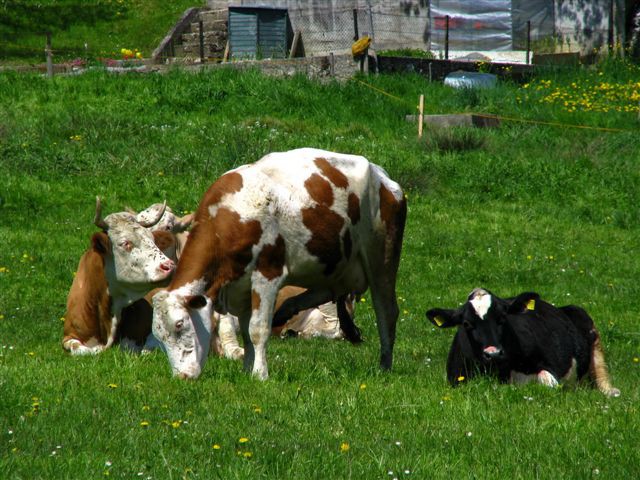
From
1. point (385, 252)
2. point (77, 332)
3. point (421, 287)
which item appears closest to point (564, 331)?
point (385, 252)

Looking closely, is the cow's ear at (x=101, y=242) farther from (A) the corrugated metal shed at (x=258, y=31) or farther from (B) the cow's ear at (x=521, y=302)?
(A) the corrugated metal shed at (x=258, y=31)

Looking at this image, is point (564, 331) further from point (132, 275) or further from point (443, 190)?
point (443, 190)

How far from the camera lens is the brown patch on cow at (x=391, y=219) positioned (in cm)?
1023

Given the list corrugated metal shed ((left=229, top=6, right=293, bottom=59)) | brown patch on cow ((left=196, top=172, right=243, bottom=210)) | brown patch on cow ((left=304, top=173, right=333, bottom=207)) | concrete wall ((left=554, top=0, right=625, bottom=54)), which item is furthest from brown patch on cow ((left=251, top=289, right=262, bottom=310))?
concrete wall ((left=554, top=0, right=625, bottom=54))

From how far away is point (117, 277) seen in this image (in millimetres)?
10633

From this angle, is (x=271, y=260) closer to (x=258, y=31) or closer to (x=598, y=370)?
(x=598, y=370)

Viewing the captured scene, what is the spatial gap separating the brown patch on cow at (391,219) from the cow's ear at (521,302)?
1.26 m

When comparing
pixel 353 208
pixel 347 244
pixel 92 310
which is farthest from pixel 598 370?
pixel 92 310

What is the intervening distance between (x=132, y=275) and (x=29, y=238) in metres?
6.70

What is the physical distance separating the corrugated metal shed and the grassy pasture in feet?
24.0

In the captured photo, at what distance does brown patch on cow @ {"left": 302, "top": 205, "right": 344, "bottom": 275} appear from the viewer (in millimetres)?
9430

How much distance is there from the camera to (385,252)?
1027 cm

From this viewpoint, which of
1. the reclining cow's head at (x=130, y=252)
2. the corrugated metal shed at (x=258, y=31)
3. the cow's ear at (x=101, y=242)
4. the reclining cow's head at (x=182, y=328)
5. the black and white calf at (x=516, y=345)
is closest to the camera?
the reclining cow's head at (x=182, y=328)

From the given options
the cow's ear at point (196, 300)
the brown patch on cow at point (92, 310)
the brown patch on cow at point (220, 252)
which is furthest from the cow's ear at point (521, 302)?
the brown patch on cow at point (92, 310)
